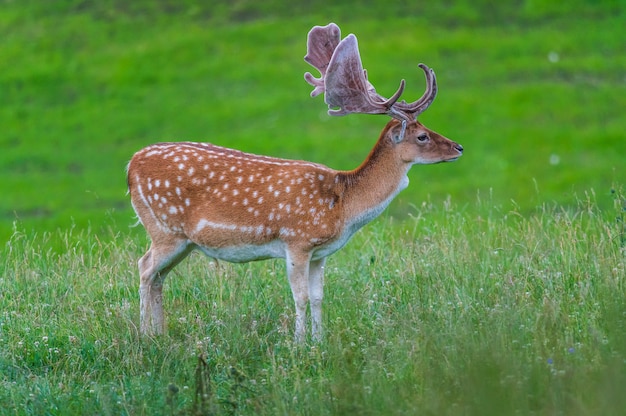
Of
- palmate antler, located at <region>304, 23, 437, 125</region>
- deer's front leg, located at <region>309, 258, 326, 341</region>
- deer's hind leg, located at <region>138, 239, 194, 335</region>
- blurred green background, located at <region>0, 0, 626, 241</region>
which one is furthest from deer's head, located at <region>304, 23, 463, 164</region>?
blurred green background, located at <region>0, 0, 626, 241</region>

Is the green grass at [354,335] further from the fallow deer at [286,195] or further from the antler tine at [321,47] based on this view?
the antler tine at [321,47]

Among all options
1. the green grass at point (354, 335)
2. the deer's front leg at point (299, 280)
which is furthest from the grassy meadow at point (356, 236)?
the deer's front leg at point (299, 280)

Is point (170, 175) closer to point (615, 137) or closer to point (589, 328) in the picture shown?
point (589, 328)

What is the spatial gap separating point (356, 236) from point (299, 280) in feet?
12.6

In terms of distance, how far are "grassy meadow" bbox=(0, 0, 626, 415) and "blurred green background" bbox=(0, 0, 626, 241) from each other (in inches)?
2.3

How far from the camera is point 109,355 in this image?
7.43 m

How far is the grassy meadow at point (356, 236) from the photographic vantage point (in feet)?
20.9

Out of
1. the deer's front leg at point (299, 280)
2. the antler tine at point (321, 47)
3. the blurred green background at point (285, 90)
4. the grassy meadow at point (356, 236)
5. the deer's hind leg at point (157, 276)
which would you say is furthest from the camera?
the blurred green background at point (285, 90)

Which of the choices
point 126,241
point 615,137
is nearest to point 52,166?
point 615,137

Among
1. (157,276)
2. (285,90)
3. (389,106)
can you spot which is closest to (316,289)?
(157,276)

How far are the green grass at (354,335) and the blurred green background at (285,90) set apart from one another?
27.6 ft

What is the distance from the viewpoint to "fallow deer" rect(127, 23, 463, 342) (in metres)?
7.79

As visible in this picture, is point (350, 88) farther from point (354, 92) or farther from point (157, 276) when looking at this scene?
point (157, 276)

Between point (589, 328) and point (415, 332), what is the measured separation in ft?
3.63
